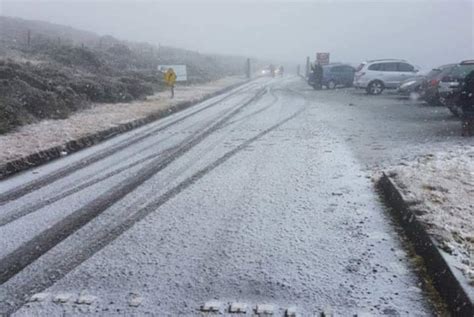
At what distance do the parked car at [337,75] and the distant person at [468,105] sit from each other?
1731 centimetres

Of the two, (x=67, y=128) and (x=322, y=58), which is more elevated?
(x=322, y=58)

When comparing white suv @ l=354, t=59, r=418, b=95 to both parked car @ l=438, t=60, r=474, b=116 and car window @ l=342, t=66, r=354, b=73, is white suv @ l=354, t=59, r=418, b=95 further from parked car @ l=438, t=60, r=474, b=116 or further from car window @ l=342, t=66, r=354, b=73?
parked car @ l=438, t=60, r=474, b=116

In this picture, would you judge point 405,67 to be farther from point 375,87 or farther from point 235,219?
point 235,219

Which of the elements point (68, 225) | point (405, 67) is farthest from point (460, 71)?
point (68, 225)

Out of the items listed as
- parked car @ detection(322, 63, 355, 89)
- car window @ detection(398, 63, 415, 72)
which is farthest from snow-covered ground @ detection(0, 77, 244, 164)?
parked car @ detection(322, 63, 355, 89)

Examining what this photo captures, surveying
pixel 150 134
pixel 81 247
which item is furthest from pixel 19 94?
pixel 81 247

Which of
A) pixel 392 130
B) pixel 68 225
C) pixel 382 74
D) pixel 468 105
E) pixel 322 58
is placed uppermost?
pixel 322 58

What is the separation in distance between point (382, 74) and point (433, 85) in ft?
25.4

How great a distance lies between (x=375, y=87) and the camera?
885 inches

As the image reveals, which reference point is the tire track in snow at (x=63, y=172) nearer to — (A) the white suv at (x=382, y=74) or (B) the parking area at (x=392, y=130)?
(B) the parking area at (x=392, y=130)

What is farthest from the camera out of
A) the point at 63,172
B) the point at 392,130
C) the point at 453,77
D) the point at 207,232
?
the point at 453,77

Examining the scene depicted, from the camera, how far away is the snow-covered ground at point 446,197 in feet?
11.8

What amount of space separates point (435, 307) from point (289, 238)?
1.49m

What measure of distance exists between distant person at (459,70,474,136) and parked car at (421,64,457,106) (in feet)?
17.4
